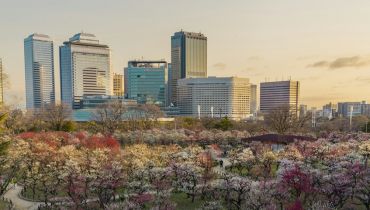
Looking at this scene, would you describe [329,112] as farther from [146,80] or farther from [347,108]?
[146,80]

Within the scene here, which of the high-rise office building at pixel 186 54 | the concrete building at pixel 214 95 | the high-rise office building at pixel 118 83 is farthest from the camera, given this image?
the high-rise office building at pixel 118 83

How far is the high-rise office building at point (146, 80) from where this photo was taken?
405 feet

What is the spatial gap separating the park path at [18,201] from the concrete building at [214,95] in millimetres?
104982

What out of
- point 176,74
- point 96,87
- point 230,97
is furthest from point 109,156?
point 176,74

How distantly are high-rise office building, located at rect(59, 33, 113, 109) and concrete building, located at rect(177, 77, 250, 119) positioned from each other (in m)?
34.4

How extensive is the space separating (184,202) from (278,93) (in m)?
129

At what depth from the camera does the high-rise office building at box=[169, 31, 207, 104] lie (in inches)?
6319

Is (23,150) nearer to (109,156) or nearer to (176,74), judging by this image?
(109,156)

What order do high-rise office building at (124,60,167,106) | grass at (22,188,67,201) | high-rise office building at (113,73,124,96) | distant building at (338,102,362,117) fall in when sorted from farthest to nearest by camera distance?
high-rise office building at (113,73,124,96), distant building at (338,102,362,117), high-rise office building at (124,60,167,106), grass at (22,188,67,201)

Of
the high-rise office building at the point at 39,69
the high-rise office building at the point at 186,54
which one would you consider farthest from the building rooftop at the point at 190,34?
the high-rise office building at the point at 39,69

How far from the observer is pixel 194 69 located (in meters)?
166

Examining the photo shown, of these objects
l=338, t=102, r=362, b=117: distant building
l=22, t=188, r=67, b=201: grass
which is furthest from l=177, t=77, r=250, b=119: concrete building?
l=22, t=188, r=67, b=201: grass

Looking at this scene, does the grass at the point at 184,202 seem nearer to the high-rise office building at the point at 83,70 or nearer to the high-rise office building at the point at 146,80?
the high-rise office building at the point at 146,80

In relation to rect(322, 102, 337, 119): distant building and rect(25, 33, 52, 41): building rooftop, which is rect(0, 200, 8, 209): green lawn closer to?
rect(322, 102, 337, 119): distant building
